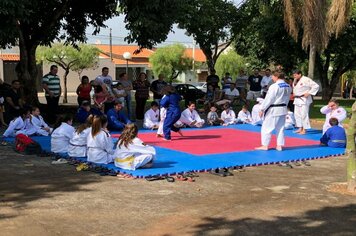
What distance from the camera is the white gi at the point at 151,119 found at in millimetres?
14829

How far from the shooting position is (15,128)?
12.7 m

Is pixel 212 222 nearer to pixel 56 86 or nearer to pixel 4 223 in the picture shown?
pixel 4 223

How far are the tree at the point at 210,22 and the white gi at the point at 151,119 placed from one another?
12343 millimetres

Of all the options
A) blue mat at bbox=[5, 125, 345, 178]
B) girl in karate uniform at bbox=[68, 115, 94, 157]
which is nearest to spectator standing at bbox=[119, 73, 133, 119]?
blue mat at bbox=[5, 125, 345, 178]

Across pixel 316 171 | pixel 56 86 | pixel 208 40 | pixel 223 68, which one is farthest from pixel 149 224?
pixel 223 68

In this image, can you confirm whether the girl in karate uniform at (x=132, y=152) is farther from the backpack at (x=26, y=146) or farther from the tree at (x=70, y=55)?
the tree at (x=70, y=55)

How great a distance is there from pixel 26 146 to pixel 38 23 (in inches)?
376

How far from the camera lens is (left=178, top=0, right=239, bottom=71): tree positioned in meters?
27.4

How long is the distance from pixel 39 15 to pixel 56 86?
169 inches

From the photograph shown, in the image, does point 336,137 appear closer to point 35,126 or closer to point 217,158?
point 217,158

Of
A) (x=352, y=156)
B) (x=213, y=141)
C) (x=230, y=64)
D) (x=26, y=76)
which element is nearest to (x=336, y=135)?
(x=213, y=141)

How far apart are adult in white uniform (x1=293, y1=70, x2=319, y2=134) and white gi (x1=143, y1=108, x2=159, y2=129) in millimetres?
3963

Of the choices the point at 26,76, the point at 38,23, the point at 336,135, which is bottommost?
the point at 336,135

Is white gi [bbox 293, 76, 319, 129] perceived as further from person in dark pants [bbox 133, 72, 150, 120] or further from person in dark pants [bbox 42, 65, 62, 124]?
person in dark pants [bbox 42, 65, 62, 124]
